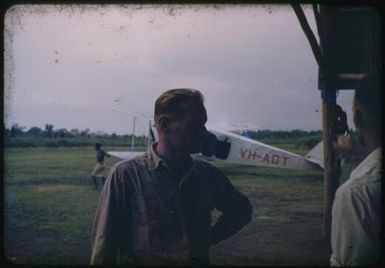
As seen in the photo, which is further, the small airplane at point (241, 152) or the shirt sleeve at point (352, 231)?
the small airplane at point (241, 152)

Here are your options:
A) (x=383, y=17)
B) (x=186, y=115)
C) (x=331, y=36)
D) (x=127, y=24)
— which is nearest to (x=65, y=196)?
(x=186, y=115)

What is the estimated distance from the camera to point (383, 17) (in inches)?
116

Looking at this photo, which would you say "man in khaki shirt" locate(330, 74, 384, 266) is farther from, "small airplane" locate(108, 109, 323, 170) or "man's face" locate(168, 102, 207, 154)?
"man's face" locate(168, 102, 207, 154)

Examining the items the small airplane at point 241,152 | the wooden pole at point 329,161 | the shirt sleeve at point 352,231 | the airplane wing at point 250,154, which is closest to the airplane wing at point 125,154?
the small airplane at point 241,152

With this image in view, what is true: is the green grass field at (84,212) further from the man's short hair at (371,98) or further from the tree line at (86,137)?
the man's short hair at (371,98)

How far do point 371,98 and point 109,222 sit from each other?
1.61 m

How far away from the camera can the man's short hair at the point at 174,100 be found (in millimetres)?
3027

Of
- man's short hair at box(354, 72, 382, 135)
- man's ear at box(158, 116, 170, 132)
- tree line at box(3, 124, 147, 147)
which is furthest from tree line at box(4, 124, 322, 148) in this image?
man's short hair at box(354, 72, 382, 135)

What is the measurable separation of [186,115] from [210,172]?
35cm

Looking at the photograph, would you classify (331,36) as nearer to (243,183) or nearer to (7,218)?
(243,183)

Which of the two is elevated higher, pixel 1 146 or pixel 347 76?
Answer: pixel 347 76

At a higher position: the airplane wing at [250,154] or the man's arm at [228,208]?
the airplane wing at [250,154]

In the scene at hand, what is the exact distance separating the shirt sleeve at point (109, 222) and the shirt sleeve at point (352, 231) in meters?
1.18

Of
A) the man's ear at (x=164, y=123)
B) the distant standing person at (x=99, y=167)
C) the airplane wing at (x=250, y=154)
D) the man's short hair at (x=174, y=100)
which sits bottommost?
the distant standing person at (x=99, y=167)
